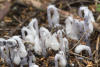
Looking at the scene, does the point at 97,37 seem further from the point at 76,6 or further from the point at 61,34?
the point at 76,6

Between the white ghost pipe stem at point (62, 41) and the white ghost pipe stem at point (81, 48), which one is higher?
the white ghost pipe stem at point (62, 41)

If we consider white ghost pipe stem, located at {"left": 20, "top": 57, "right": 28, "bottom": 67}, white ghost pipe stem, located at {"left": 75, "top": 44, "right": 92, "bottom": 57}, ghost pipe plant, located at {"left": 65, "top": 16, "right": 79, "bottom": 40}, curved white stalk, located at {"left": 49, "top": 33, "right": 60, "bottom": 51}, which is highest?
ghost pipe plant, located at {"left": 65, "top": 16, "right": 79, "bottom": 40}

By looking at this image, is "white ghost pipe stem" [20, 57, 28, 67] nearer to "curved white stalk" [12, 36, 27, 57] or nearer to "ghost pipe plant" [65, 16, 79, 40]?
"curved white stalk" [12, 36, 27, 57]

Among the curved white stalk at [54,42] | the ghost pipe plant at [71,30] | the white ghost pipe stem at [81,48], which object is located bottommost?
the white ghost pipe stem at [81,48]

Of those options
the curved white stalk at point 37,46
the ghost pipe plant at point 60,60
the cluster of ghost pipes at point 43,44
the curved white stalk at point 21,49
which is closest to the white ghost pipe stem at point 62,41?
the cluster of ghost pipes at point 43,44

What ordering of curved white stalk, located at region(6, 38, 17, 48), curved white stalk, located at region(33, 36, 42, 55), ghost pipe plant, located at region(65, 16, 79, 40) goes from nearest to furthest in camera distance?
1. curved white stalk, located at region(6, 38, 17, 48)
2. curved white stalk, located at region(33, 36, 42, 55)
3. ghost pipe plant, located at region(65, 16, 79, 40)

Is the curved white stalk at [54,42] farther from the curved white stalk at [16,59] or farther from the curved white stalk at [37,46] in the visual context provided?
the curved white stalk at [16,59]

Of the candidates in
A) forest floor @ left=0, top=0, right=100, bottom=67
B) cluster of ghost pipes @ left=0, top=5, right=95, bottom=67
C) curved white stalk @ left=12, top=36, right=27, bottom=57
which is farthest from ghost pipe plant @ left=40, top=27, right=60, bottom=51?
curved white stalk @ left=12, top=36, right=27, bottom=57

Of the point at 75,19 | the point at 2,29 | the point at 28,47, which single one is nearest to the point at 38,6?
the point at 2,29

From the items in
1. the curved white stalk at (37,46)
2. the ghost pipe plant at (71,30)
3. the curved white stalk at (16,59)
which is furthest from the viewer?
the ghost pipe plant at (71,30)
